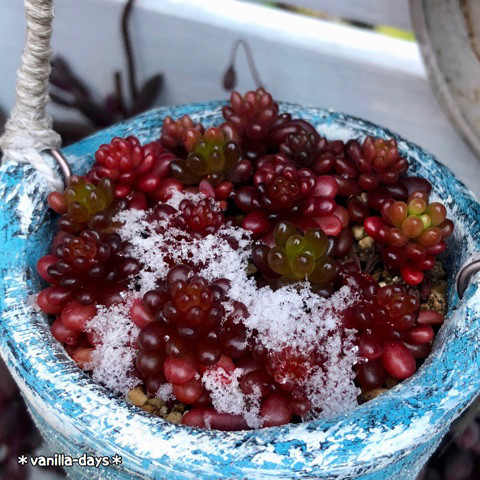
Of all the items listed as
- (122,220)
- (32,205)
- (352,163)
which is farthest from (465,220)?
(32,205)

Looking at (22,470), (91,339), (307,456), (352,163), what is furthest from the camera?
(22,470)

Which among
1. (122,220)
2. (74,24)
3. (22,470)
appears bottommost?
(22,470)

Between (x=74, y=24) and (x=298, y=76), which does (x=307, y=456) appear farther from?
(x=74, y=24)

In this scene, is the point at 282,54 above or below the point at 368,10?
below

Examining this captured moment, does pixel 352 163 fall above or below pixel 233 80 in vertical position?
above

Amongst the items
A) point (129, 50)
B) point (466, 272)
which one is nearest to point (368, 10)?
point (129, 50)

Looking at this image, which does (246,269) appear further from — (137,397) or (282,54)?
(282,54)

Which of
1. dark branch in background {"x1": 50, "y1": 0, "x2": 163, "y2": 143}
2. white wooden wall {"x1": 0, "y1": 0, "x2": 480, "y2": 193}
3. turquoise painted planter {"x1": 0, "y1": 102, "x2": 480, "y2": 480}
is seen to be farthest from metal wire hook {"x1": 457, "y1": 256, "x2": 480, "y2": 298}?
dark branch in background {"x1": 50, "y1": 0, "x2": 163, "y2": 143}

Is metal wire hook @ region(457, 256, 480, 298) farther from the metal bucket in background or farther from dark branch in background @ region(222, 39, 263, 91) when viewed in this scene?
dark branch in background @ region(222, 39, 263, 91)
